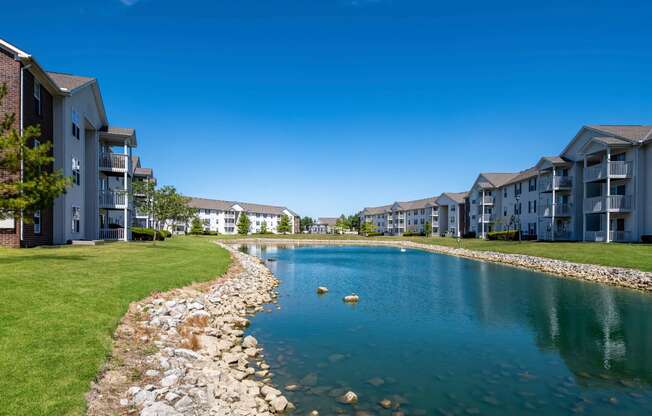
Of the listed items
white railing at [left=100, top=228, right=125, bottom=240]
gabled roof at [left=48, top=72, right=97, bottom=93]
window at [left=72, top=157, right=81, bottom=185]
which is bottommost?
white railing at [left=100, top=228, right=125, bottom=240]

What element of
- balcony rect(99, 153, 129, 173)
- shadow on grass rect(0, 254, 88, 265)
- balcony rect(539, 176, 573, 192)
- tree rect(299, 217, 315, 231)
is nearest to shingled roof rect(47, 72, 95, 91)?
balcony rect(99, 153, 129, 173)

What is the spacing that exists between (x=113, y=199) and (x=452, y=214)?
6412 cm

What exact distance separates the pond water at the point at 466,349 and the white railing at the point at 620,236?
55.4ft

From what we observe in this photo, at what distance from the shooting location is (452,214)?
79.1m

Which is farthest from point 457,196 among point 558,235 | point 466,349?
point 466,349

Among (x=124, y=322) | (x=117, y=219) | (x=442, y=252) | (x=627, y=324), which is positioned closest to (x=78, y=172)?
(x=117, y=219)

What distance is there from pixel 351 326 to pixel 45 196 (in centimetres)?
1218

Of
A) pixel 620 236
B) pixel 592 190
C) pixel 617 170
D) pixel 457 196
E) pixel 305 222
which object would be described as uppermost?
pixel 617 170

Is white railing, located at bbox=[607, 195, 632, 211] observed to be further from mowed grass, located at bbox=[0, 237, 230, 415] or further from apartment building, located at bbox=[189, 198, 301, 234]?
apartment building, located at bbox=[189, 198, 301, 234]

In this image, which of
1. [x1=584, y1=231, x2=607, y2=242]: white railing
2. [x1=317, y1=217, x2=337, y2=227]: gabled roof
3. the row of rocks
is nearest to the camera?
the row of rocks

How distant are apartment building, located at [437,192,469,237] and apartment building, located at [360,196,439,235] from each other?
1601mm

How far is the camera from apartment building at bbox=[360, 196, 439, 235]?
289 ft

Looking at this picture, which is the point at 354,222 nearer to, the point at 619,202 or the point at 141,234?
the point at 141,234

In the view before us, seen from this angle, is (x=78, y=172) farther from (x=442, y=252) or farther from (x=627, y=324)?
(x=442, y=252)
